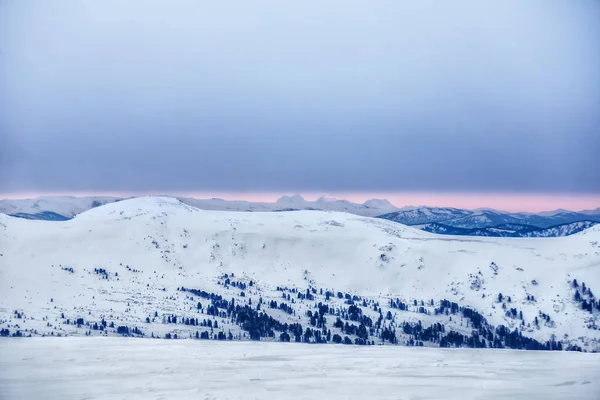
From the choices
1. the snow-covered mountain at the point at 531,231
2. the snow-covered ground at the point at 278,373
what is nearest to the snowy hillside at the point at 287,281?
the snow-covered ground at the point at 278,373

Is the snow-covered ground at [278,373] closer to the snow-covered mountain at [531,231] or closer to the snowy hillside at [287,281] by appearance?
the snowy hillside at [287,281]

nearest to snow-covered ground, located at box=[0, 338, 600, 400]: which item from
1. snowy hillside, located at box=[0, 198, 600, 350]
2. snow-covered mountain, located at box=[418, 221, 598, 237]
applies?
snowy hillside, located at box=[0, 198, 600, 350]

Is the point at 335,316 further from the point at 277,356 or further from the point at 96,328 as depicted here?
the point at 277,356

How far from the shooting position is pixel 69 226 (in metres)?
73.4

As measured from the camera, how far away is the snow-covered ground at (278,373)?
567 inches

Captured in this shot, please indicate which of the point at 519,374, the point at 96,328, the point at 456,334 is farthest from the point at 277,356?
the point at 456,334

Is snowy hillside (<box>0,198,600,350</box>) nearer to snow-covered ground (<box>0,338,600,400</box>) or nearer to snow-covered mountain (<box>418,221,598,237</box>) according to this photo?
snow-covered ground (<box>0,338,600,400</box>)

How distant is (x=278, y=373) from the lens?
16.7 meters

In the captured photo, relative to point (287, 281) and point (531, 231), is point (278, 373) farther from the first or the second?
point (531, 231)

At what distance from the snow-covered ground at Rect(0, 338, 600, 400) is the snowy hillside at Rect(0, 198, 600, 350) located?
18.2 meters

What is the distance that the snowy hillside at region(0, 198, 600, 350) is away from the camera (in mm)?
42481

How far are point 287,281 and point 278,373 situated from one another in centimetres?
4330

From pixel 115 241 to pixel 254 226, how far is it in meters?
17.3

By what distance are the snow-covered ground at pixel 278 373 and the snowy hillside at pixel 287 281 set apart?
717 inches
